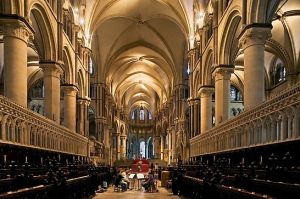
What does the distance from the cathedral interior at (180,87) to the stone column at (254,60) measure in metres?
0.04

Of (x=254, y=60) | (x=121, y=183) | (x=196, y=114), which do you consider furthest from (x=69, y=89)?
(x=254, y=60)

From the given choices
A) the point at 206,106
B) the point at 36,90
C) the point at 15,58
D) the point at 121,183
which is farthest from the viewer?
the point at 36,90

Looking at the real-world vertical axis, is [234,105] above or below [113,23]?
below

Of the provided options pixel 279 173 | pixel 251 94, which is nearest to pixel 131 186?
pixel 251 94

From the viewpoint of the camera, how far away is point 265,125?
1393 centimetres

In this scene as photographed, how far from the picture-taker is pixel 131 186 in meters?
24.7

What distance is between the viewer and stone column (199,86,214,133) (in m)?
28.1

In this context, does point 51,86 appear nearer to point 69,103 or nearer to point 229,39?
point 69,103

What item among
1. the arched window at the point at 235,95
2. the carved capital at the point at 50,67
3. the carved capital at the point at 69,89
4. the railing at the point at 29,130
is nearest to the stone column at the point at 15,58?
the railing at the point at 29,130

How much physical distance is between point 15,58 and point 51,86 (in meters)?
6.41

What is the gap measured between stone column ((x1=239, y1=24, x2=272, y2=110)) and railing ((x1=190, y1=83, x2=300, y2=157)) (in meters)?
0.97

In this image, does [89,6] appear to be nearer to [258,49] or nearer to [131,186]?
[131,186]

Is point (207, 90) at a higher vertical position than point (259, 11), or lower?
lower

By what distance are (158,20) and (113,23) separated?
4465mm
